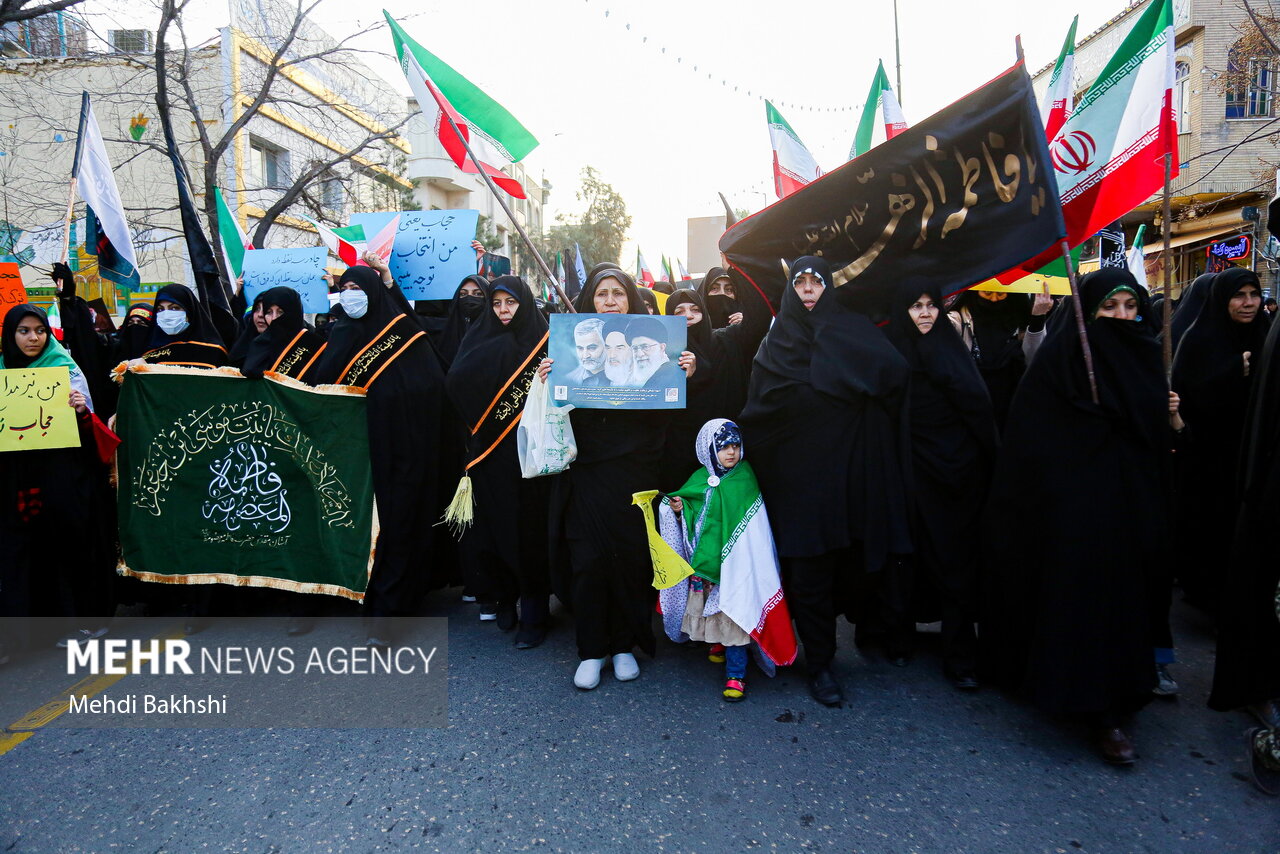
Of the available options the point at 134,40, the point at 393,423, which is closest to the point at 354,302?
the point at 393,423

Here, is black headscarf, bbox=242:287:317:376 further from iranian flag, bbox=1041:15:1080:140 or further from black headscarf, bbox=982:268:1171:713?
iranian flag, bbox=1041:15:1080:140

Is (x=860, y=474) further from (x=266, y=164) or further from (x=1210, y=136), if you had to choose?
(x=266, y=164)

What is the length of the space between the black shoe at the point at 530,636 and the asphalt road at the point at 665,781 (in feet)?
1.75

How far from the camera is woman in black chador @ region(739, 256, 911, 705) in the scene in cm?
319

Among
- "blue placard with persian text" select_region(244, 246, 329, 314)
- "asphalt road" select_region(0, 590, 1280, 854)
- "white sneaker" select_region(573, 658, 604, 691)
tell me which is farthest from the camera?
"blue placard with persian text" select_region(244, 246, 329, 314)

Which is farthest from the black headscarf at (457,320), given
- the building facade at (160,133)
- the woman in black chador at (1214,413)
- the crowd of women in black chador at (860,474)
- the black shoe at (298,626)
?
the building facade at (160,133)

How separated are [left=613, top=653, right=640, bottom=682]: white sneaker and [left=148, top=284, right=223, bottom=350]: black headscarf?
312cm

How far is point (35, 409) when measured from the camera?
3701 millimetres

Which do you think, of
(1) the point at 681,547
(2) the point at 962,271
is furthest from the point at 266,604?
(2) the point at 962,271

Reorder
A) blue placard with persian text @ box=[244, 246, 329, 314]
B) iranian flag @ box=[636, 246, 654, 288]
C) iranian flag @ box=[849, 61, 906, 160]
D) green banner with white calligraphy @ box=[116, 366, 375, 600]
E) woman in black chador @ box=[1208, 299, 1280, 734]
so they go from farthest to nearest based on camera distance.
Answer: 1. iranian flag @ box=[636, 246, 654, 288]
2. blue placard with persian text @ box=[244, 246, 329, 314]
3. iranian flag @ box=[849, 61, 906, 160]
4. green banner with white calligraphy @ box=[116, 366, 375, 600]
5. woman in black chador @ box=[1208, 299, 1280, 734]

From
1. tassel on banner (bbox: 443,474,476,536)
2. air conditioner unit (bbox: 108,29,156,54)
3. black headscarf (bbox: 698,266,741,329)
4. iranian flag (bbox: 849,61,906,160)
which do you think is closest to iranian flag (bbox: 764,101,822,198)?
iranian flag (bbox: 849,61,906,160)

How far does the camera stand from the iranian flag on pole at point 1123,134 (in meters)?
3.15

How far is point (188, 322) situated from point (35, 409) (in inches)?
41.1

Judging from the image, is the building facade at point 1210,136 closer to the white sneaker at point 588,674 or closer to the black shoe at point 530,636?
the black shoe at point 530,636
